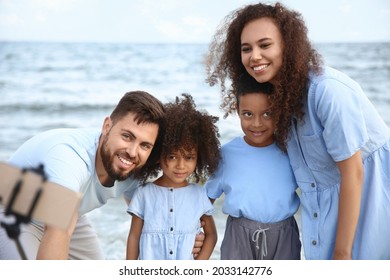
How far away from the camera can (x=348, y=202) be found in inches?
76.3

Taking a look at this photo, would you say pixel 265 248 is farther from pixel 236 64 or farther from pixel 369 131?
pixel 236 64

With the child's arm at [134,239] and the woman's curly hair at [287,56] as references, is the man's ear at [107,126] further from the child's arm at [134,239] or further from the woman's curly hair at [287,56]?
the woman's curly hair at [287,56]

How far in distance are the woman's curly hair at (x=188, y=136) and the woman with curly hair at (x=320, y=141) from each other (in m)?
0.29

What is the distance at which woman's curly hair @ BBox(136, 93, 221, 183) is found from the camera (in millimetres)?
2199

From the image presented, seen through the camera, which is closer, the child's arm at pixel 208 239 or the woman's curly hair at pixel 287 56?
the woman's curly hair at pixel 287 56

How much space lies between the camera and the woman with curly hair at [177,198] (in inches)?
86.0

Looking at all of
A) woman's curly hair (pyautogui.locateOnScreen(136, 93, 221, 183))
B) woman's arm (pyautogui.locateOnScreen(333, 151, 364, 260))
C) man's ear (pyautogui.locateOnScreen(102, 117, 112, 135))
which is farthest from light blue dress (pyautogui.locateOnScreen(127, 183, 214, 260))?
woman's arm (pyautogui.locateOnScreen(333, 151, 364, 260))

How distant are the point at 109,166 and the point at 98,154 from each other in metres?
0.10

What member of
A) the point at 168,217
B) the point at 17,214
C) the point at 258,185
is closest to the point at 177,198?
the point at 168,217

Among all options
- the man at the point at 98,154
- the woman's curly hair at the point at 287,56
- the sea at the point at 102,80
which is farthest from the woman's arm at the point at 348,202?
the sea at the point at 102,80

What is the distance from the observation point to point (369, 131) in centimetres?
201

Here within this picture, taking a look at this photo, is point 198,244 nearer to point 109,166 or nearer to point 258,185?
point 258,185

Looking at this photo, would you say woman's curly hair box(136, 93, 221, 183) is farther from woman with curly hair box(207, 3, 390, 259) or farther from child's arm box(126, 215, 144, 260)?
woman with curly hair box(207, 3, 390, 259)

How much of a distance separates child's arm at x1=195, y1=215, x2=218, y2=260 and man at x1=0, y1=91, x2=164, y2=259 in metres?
0.36
